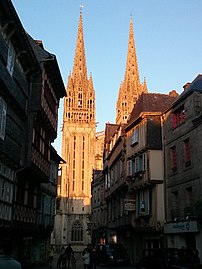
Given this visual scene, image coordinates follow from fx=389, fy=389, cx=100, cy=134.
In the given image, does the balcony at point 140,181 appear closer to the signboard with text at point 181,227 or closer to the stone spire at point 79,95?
the signboard with text at point 181,227

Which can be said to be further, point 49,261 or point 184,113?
point 49,261

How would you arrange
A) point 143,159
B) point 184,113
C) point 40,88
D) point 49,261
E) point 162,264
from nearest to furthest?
point 162,264 → point 40,88 → point 184,113 → point 143,159 → point 49,261

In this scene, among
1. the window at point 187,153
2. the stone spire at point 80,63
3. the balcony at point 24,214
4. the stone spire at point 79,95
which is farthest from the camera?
the stone spire at point 80,63

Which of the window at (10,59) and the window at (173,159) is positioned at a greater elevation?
the window at (10,59)

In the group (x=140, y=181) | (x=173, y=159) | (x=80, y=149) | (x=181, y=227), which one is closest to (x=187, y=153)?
(x=173, y=159)

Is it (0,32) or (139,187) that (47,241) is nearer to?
(139,187)

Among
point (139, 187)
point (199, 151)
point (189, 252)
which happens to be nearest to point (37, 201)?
point (139, 187)

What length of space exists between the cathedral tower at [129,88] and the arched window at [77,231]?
2861 centimetres

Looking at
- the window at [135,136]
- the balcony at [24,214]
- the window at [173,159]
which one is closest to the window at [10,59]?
the balcony at [24,214]

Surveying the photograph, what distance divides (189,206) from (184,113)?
5.51 meters

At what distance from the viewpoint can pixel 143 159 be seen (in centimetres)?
2694

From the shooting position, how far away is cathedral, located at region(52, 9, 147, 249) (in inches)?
3730

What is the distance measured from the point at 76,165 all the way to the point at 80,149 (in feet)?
13.9

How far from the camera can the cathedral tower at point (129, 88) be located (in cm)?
10419
